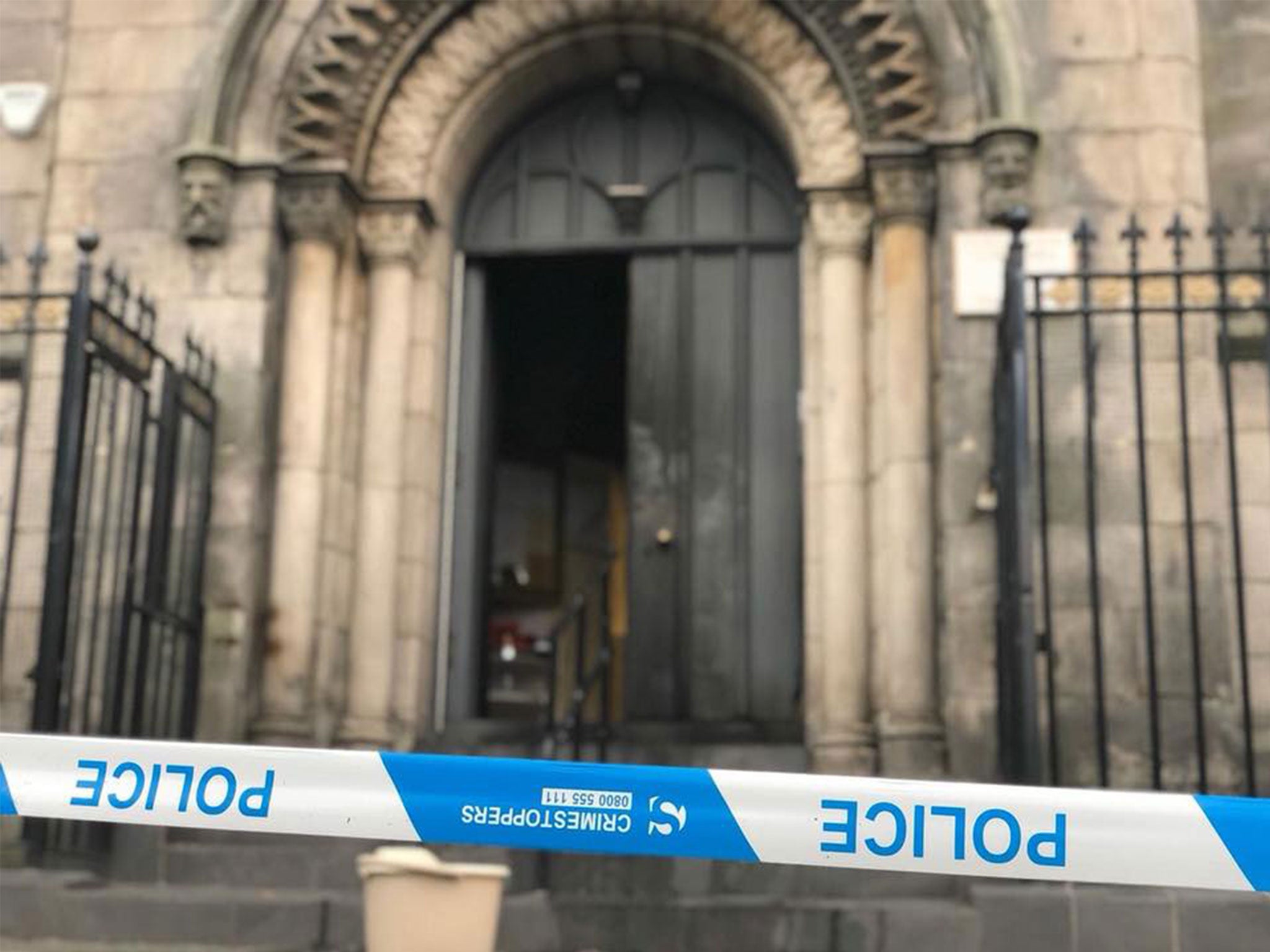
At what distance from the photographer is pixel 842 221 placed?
920 cm

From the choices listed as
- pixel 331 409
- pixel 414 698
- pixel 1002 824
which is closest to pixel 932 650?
pixel 414 698

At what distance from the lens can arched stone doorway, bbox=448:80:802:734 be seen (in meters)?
9.41

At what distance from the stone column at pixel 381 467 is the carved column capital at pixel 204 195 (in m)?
0.76

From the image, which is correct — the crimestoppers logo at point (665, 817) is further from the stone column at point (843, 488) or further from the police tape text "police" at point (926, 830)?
the stone column at point (843, 488)

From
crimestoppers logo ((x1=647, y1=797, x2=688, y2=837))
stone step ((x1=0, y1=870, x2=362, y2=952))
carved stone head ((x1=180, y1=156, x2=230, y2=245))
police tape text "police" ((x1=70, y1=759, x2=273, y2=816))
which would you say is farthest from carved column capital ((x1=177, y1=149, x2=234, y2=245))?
crimestoppers logo ((x1=647, y1=797, x2=688, y2=837))

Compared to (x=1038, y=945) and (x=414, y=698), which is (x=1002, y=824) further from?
(x=414, y=698)

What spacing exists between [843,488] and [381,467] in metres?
2.41

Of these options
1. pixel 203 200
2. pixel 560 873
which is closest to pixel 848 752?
pixel 560 873

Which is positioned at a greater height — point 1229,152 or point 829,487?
point 1229,152

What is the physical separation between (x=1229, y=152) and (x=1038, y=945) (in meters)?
4.40

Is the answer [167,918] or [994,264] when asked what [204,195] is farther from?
[994,264]

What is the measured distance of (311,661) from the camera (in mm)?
8844

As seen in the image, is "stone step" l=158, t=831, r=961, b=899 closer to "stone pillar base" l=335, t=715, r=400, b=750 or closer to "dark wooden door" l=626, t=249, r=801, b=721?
"stone pillar base" l=335, t=715, r=400, b=750

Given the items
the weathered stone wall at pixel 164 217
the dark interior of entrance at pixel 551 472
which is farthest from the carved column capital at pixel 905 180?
the dark interior of entrance at pixel 551 472
